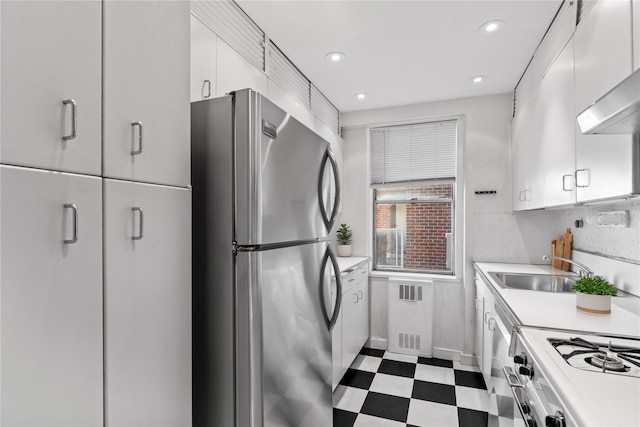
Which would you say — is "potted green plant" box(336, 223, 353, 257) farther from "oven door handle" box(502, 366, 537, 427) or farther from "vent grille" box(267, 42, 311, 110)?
"oven door handle" box(502, 366, 537, 427)

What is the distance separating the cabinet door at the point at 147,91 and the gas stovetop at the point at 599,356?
1.32 meters

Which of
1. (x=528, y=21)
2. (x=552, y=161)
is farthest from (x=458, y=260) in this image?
(x=528, y=21)

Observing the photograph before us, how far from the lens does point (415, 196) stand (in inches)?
143

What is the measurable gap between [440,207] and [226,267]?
289 cm

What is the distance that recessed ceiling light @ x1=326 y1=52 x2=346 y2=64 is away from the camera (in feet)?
7.82

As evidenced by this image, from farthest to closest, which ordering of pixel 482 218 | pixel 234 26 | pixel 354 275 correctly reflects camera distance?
pixel 482 218 < pixel 354 275 < pixel 234 26

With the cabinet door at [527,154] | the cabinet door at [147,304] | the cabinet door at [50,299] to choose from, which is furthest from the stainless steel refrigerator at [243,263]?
the cabinet door at [527,154]

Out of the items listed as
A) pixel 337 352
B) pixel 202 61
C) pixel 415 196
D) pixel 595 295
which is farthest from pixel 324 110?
pixel 595 295

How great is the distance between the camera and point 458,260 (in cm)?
333

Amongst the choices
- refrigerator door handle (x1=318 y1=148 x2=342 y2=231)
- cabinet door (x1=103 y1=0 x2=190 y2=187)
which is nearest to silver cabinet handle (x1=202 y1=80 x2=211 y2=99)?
cabinet door (x1=103 y1=0 x2=190 y2=187)

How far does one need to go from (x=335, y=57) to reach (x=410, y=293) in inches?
87.6

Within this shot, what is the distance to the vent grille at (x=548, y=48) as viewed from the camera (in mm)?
1740

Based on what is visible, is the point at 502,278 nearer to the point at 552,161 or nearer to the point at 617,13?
the point at 552,161

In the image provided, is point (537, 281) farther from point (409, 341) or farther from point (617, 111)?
point (617, 111)
